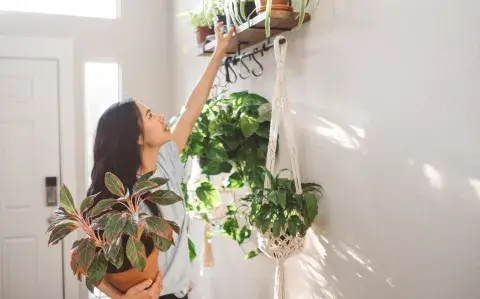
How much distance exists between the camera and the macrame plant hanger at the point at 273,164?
1655 millimetres

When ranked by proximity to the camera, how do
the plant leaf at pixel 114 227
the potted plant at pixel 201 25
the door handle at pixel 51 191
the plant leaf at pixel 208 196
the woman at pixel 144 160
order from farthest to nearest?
the door handle at pixel 51 191
the potted plant at pixel 201 25
the plant leaf at pixel 208 196
the woman at pixel 144 160
the plant leaf at pixel 114 227

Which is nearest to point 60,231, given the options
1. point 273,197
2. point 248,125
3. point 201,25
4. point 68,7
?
point 273,197

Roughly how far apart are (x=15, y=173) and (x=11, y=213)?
0.27 m

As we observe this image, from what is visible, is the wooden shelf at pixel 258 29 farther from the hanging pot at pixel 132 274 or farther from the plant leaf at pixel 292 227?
the hanging pot at pixel 132 274

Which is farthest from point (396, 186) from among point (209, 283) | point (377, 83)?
point (209, 283)

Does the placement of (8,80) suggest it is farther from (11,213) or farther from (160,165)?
(160,165)

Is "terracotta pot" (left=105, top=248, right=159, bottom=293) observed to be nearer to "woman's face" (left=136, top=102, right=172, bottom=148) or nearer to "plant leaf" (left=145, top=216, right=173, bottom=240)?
"plant leaf" (left=145, top=216, right=173, bottom=240)

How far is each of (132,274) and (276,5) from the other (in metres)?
0.99

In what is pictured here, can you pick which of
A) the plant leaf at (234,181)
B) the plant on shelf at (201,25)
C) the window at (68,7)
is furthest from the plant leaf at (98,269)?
the window at (68,7)

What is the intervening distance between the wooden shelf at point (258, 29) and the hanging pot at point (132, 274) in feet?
2.87

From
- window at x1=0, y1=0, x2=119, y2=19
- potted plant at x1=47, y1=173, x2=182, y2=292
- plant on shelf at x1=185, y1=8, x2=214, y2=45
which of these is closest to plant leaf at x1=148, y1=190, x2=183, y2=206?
potted plant at x1=47, y1=173, x2=182, y2=292

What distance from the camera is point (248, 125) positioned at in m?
1.88

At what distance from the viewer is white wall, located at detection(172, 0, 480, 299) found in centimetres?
115

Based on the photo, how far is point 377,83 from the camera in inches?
56.2
